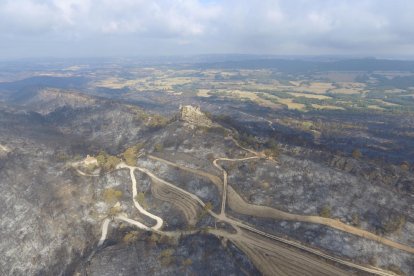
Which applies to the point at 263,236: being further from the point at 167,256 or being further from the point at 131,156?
the point at 131,156

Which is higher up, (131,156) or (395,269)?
(131,156)

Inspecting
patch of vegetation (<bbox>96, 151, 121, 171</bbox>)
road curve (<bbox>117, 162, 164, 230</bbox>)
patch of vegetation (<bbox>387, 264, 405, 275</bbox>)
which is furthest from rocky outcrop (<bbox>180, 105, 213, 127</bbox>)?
patch of vegetation (<bbox>387, 264, 405, 275</bbox>)

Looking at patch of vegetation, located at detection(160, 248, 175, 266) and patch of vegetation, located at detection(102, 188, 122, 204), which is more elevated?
patch of vegetation, located at detection(102, 188, 122, 204)

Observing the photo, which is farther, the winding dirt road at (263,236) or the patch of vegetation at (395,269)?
the winding dirt road at (263,236)

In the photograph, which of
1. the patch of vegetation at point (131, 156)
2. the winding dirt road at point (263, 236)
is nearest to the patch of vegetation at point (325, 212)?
the winding dirt road at point (263, 236)

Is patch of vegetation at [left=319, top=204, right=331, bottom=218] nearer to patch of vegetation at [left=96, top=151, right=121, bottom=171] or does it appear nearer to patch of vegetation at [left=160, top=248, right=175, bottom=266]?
patch of vegetation at [left=160, top=248, right=175, bottom=266]

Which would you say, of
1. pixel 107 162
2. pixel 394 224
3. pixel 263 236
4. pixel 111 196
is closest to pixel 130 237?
pixel 111 196

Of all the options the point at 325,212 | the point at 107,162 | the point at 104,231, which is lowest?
the point at 104,231

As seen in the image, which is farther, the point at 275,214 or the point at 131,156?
the point at 131,156

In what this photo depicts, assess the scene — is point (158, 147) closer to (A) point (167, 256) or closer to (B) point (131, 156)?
(B) point (131, 156)

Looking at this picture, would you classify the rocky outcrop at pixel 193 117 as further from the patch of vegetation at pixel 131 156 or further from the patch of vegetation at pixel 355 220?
the patch of vegetation at pixel 355 220

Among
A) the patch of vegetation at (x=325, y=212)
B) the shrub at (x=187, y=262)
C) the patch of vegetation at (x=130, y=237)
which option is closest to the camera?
the shrub at (x=187, y=262)

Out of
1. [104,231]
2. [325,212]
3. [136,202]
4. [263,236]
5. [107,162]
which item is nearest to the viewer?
[263,236]

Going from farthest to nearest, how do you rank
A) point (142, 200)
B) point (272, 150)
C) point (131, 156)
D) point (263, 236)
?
point (131, 156)
point (272, 150)
point (142, 200)
point (263, 236)
